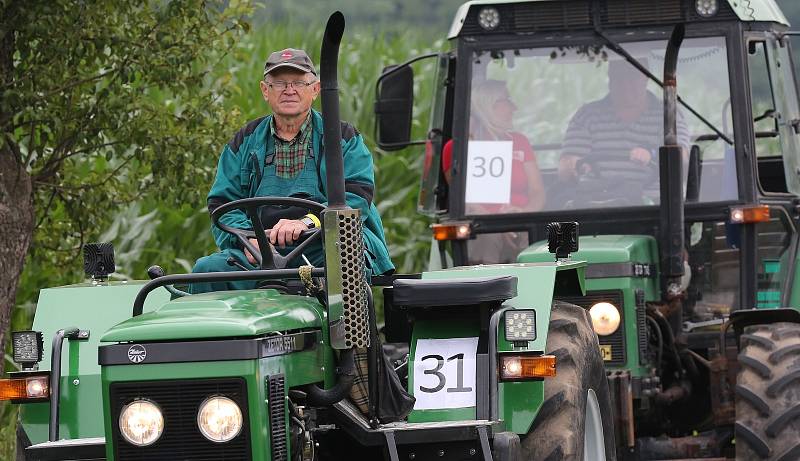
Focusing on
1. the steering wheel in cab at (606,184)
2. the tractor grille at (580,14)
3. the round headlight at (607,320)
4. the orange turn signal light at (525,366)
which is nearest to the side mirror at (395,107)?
the tractor grille at (580,14)

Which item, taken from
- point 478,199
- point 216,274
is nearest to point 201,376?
point 216,274

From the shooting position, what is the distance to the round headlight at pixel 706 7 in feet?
29.4

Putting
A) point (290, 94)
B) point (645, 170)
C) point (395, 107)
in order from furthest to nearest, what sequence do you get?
point (395, 107), point (645, 170), point (290, 94)

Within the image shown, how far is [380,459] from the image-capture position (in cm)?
602

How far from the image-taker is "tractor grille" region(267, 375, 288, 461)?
5184 mm

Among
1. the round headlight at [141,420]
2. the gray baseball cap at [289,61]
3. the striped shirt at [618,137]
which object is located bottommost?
the round headlight at [141,420]

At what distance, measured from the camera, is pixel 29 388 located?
607cm

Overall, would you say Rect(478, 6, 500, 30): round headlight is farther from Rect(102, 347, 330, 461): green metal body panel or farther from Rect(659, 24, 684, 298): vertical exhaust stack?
Rect(102, 347, 330, 461): green metal body panel

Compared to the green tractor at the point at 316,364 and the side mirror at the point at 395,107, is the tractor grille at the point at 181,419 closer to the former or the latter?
the green tractor at the point at 316,364

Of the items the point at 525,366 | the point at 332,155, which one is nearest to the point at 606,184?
the point at 525,366

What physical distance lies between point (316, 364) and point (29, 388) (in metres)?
1.20

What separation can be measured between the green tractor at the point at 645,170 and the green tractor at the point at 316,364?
1.77 meters

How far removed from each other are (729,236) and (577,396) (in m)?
2.90

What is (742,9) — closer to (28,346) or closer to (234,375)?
(28,346)
